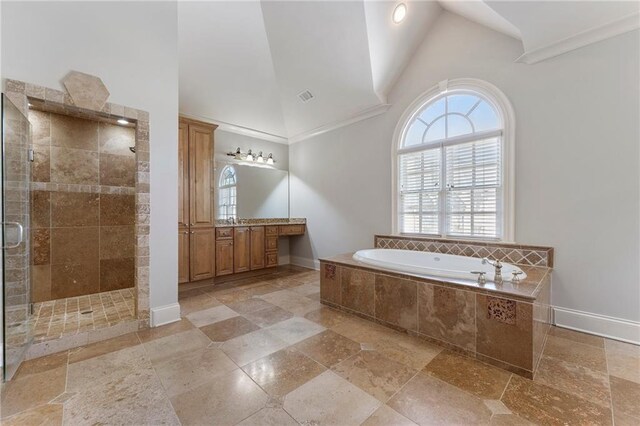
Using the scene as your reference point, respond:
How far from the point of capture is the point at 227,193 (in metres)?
4.63

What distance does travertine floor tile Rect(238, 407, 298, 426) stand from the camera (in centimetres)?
141

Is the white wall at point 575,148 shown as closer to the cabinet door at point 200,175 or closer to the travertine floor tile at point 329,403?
the travertine floor tile at point 329,403

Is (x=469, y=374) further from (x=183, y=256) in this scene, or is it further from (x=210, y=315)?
(x=183, y=256)

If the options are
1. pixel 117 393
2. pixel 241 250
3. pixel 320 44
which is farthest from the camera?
pixel 241 250

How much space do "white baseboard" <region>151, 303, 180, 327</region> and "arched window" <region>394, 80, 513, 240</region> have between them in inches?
116

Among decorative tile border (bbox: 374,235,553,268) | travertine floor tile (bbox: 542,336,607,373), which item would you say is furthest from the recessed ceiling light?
travertine floor tile (bbox: 542,336,607,373)

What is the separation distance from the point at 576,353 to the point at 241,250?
4035 millimetres

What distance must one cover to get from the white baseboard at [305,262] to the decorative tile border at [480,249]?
1619mm

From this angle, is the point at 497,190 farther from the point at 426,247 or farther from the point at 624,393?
the point at 624,393

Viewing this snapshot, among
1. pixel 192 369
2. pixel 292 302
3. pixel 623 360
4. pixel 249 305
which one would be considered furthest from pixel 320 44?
pixel 623 360

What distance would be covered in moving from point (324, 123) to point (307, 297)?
298 centimetres

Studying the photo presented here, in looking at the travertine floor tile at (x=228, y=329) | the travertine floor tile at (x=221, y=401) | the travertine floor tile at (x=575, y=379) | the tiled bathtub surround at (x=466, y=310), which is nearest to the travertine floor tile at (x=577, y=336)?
the tiled bathtub surround at (x=466, y=310)

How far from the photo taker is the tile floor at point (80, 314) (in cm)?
231

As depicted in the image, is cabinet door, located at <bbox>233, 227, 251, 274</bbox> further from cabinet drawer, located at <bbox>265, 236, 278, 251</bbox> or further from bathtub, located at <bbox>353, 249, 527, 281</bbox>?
bathtub, located at <bbox>353, 249, 527, 281</bbox>
